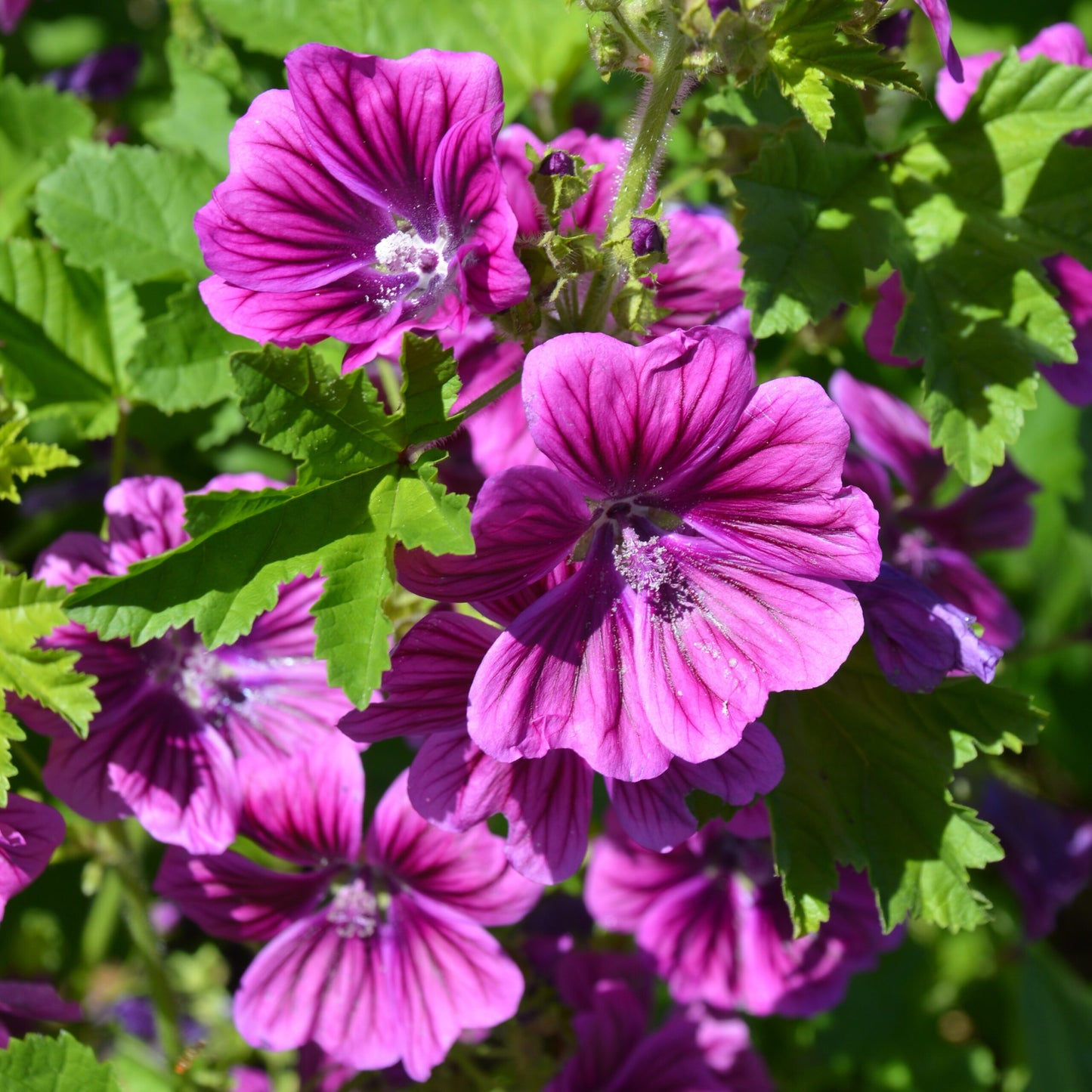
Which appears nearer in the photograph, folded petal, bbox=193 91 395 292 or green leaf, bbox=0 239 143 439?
folded petal, bbox=193 91 395 292

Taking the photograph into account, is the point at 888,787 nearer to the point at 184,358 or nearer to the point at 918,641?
the point at 918,641

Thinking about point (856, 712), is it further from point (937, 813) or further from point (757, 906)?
point (757, 906)

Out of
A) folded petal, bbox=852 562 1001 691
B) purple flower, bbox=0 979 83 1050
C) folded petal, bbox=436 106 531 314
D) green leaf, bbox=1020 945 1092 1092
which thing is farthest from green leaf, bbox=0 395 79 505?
green leaf, bbox=1020 945 1092 1092

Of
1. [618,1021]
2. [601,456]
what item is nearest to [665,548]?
[601,456]

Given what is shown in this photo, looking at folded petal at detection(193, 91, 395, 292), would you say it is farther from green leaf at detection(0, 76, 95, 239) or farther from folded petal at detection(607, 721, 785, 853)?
green leaf at detection(0, 76, 95, 239)

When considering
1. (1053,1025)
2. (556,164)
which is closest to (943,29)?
(556,164)

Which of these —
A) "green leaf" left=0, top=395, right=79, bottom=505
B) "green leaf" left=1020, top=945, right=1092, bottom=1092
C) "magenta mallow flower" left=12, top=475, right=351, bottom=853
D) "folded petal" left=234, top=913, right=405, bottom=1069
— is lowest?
"green leaf" left=1020, top=945, right=1092, bottom=1092
